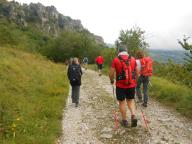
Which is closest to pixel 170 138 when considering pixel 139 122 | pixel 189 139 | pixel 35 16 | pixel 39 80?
pixel 189 139

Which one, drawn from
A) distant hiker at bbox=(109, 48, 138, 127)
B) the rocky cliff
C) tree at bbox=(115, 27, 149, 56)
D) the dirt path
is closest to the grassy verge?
the dirt path

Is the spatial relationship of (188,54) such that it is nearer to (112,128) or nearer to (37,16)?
(112,128)

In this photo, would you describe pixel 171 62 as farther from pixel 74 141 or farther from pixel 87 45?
pixel 87 45

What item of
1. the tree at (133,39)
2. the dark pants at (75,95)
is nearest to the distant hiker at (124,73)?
the dark pants at (75,95)

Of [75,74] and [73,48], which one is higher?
[73,48]

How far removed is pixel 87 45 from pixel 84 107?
62.1 m

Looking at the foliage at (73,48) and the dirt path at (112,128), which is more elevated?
the foliage at (73,48)

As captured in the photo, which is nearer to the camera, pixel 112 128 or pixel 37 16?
pixel 112 128

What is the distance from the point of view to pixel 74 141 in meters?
9.48

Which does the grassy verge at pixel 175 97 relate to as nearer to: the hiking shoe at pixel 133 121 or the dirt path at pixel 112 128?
the dirt path at pixel 112 128

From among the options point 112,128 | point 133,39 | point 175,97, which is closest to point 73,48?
point 133,39

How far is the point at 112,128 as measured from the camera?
10.5 metres

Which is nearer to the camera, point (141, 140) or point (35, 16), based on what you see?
point (141, 140)

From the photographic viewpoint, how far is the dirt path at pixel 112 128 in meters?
9.54
